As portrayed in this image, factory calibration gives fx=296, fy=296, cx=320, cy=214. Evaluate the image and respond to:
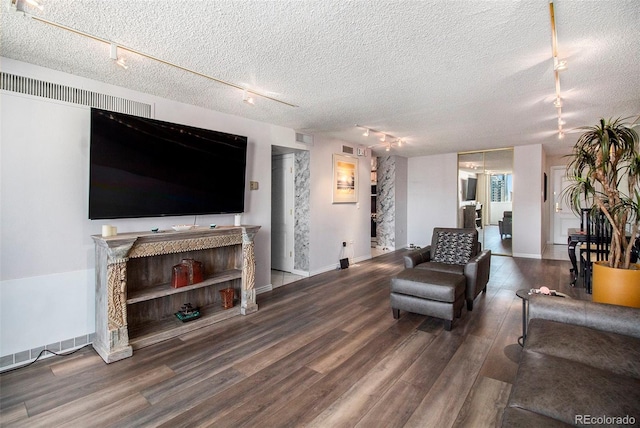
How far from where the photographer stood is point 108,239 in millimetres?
2506

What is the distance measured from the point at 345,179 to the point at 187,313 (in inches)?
153

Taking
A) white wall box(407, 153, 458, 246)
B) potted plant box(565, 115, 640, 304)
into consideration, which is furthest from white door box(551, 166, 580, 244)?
potted plant box(565, 115, 640, 304)

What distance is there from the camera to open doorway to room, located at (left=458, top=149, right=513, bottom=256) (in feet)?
24.4

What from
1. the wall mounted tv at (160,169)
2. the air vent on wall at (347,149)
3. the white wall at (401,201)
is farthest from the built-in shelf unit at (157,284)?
the white wall at (401,201)

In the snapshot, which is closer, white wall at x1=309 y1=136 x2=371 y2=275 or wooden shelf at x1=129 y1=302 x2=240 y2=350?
wooden shelf at x1=129 y1=302 x2=240 y2=350

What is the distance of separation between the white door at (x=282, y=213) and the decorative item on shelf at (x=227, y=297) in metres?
2.01

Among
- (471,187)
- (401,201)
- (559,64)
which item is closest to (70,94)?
(559,64)

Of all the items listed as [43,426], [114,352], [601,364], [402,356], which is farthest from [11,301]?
[601,364]

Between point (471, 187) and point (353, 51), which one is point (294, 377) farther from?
point (471, 187)

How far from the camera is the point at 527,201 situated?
6.86 metres

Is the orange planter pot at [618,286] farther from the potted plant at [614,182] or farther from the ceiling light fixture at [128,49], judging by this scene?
the ceiling light fixture at [128,49]

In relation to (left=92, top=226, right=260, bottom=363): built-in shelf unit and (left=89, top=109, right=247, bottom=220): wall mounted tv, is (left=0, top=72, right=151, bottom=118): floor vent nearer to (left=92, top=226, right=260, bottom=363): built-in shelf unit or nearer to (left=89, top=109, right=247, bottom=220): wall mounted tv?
(left=89, top=109, right=247, bottom=220): wall mounted tv

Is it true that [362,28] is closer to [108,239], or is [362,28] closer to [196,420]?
[108,239]

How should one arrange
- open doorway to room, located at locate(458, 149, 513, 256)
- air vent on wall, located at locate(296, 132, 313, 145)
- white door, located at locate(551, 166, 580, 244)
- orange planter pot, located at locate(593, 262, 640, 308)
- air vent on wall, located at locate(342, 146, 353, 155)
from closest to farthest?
orange planter pot, located at locate(593, 262, 640, 308) → air vent on wall, located at locate(296, 132, 313, 145) → air vent on wall, located at locate(342, 146, 353, 155) → open doorway to room, located at locate(458, 149, 513, 256) → white door, located at locate(551, 166, 580, 244)
